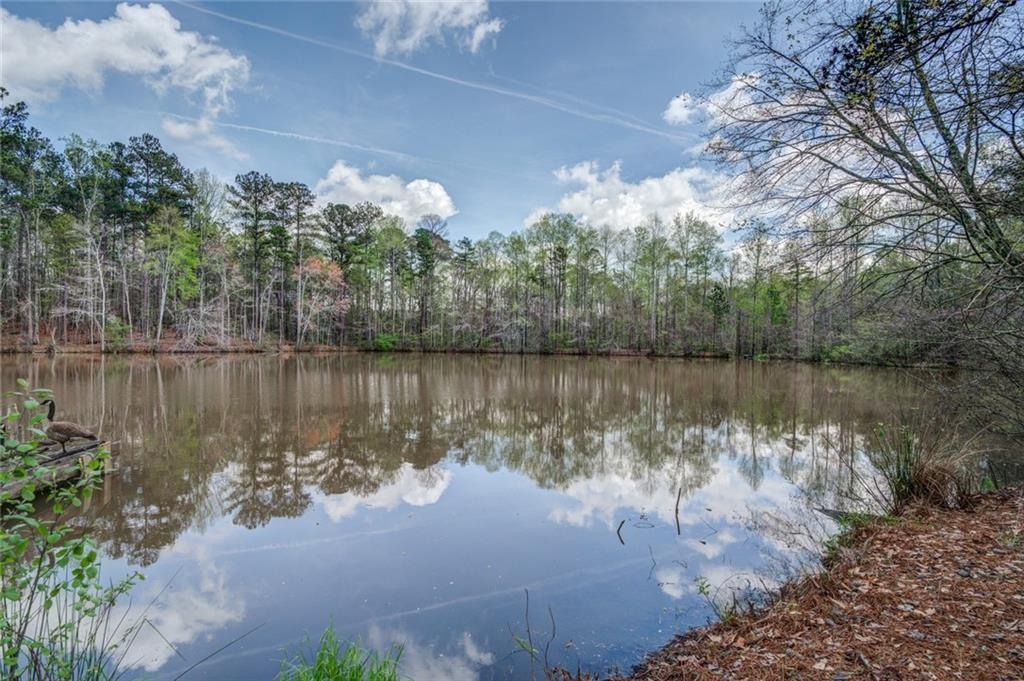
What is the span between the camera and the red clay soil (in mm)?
2621

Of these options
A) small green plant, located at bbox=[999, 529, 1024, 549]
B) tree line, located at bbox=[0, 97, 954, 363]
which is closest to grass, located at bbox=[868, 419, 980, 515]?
small green plant, located at bbox=[999, 529, 1024, 549]

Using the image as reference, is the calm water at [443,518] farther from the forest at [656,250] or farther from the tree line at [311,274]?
the tree line at [311,274]

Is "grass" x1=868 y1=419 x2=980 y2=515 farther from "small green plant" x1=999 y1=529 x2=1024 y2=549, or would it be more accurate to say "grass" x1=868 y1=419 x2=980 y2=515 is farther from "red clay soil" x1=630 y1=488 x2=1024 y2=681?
"small green plant" x1=999 y1=529 x2=1024 y2=549

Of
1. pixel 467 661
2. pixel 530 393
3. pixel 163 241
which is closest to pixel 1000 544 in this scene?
pixel 467 661

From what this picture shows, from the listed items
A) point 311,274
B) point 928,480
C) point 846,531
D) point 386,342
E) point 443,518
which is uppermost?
point 311,274

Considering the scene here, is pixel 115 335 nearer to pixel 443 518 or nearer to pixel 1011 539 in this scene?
pixel 443 518

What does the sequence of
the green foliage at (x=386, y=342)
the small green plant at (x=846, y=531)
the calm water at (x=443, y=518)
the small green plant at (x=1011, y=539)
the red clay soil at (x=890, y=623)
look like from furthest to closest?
the green foliage at (x=386, y=342), the small green plant at (x=846, y=531), the small green plant at (x=1011, y=539), the calm water at (x=443, y=518), the red clay soil at (x=890, y=623)

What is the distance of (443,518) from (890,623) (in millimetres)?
4462

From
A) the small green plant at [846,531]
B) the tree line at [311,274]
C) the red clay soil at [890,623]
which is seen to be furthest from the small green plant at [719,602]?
the tree line at [311,274]

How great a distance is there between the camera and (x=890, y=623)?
303 cm

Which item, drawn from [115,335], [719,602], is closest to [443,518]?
[719,602]

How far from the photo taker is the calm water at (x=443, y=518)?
12.5ft

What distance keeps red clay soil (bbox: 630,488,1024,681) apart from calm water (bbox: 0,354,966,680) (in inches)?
26.3

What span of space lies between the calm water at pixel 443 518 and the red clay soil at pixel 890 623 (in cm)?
67
